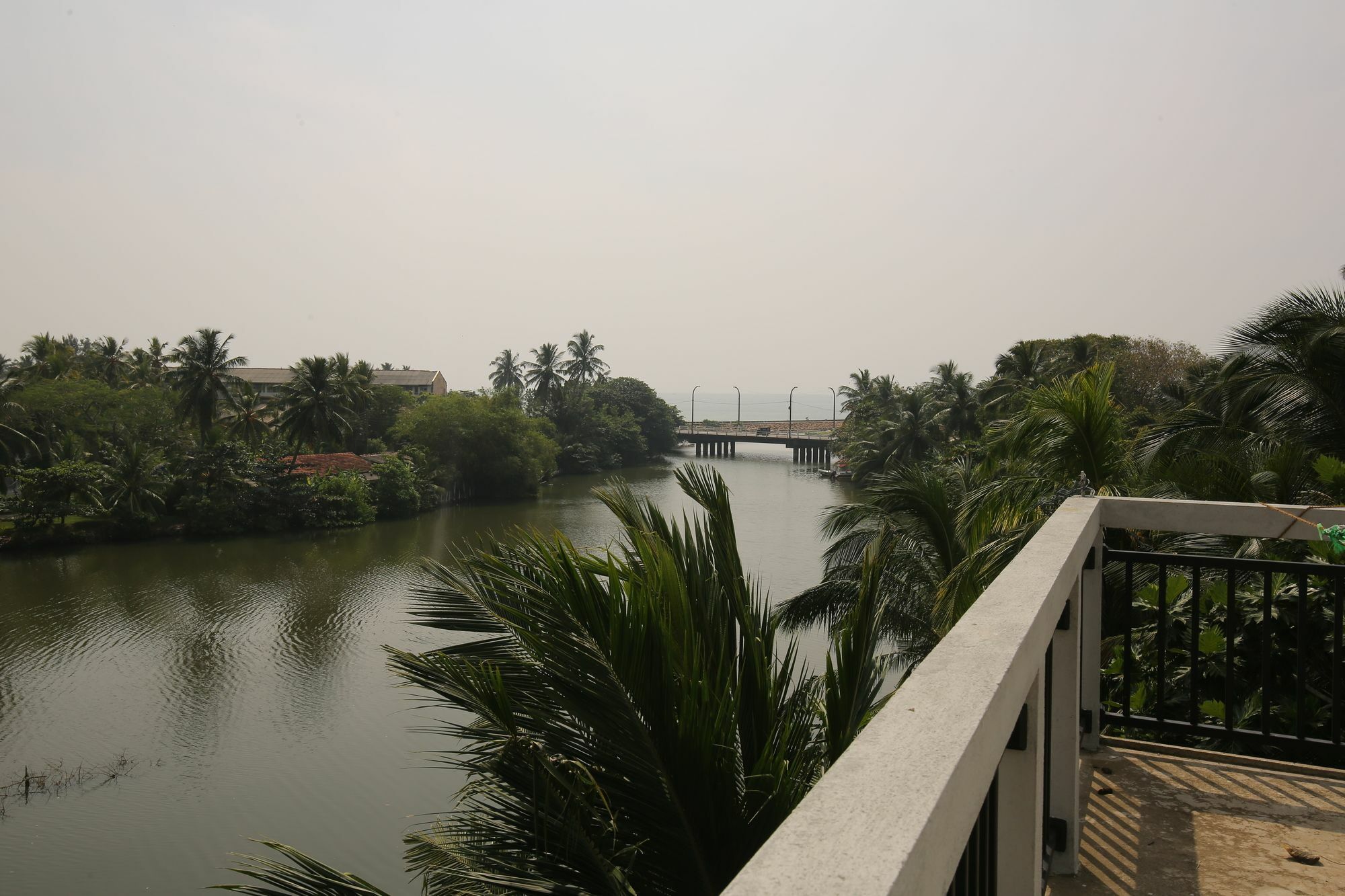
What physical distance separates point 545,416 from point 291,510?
90.4 feet

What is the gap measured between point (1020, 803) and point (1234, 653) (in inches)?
105

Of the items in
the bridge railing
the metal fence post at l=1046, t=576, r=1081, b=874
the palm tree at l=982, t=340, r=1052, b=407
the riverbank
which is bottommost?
the riverbank

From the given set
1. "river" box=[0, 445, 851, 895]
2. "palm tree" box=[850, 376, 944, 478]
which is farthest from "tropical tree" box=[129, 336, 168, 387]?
"palm tree" box=[850, 376, 944, 478]

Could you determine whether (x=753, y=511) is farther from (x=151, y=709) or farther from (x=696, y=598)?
(x=696, y=598)

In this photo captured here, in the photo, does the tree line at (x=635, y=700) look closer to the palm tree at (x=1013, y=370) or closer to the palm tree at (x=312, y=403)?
the palm tree at (x=1013, y=370)

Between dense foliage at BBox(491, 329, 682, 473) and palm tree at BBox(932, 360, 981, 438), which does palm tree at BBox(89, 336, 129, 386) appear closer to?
dense foliage at BBox(491, 329, 682, 473)

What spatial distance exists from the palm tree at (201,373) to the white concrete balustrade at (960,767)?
39.1 metres

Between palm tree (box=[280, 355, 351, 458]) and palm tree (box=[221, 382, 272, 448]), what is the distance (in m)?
1.35

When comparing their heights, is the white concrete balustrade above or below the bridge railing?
below

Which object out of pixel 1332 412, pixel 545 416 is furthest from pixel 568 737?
pixel 545 416

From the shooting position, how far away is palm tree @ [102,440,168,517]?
31891 mm

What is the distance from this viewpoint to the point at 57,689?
1733 cm

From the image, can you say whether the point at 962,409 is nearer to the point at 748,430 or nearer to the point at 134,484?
the point at 134,484

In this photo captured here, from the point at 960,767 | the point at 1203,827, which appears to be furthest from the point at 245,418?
the point at 960,767
